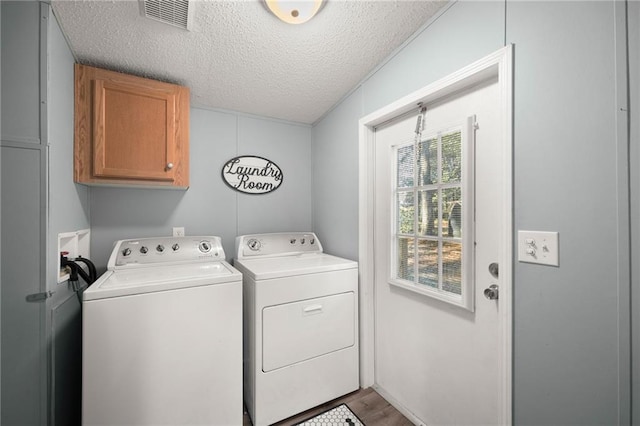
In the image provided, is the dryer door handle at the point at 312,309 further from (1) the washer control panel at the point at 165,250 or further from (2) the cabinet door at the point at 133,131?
(2) the cabinet door at the point at 133,131

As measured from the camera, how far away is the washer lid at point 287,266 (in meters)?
1.60

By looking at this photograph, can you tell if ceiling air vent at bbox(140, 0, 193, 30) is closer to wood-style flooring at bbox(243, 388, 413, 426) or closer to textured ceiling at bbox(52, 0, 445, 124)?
textured ceiling at bbox(52, 0, 445, 124)

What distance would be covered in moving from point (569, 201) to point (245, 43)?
1707mm

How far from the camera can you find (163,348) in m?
1.31

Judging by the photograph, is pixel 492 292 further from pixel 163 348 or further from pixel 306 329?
pixel 163 348

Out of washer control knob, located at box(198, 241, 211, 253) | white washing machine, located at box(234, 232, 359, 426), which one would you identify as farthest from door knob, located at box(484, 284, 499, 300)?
washer control knob, located at box(198, 241, 211, 253)

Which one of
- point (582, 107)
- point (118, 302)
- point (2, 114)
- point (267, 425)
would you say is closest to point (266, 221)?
point (118, 302)

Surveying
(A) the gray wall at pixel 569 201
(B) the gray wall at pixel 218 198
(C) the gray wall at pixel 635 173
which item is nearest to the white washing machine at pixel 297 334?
(B) the gray wall at pixel 218 198

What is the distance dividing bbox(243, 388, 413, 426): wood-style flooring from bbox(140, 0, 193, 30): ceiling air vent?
2.35 metres

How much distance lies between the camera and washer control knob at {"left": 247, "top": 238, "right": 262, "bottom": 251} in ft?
6.92

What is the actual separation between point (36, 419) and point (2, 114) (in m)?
1.32

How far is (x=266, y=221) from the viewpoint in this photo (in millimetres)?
2473

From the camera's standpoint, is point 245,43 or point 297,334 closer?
point 245,43

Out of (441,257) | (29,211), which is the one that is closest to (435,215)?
(441,257)
